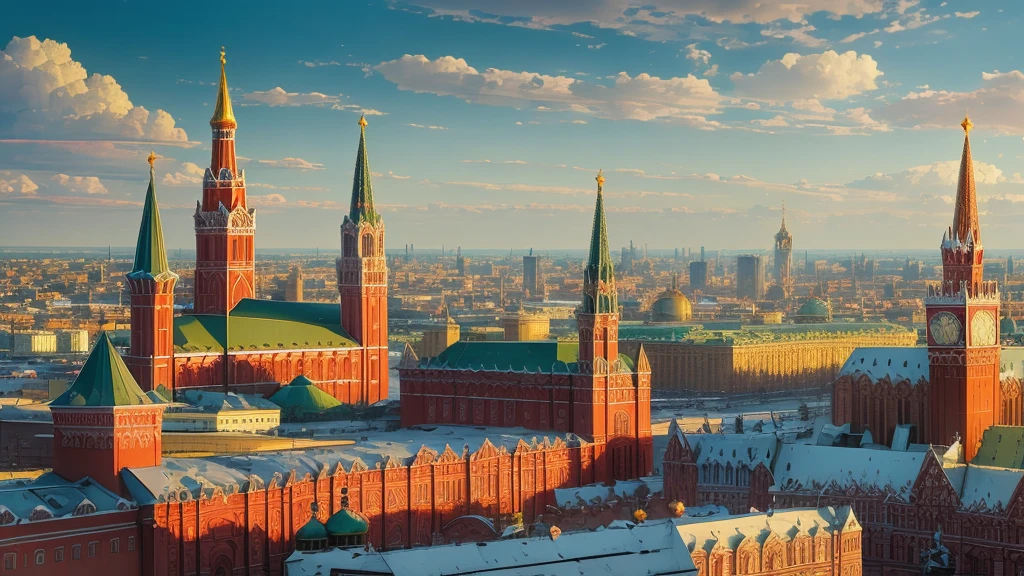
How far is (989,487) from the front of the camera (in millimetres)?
129250

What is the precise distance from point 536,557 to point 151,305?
199 feet

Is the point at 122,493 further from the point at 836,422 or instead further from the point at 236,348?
the point at 836,422

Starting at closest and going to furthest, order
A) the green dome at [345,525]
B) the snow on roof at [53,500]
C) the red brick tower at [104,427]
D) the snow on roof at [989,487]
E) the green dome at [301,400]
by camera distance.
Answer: the snow on roof at [53,500], the green dome at [345,525], the red brick tower at [104,427], the snow on roof at [989,487], the green dome at [301,400]

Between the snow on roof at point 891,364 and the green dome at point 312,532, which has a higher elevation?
the snow on roof at point 891,364

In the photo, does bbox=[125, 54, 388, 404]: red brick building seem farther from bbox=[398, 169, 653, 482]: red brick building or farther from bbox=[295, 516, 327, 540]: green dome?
bbox=[295, 516, 327, 540]: green dome

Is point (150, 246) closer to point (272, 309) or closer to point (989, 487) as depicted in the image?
point (272, 309)

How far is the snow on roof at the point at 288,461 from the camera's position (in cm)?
11225

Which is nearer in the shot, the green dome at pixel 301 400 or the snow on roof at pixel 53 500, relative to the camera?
the snow on roof at pixel 53 500

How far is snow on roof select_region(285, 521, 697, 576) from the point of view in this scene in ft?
334

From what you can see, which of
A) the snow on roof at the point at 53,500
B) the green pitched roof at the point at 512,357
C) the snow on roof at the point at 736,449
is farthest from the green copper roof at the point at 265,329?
the snow on roof at the point at 53,500

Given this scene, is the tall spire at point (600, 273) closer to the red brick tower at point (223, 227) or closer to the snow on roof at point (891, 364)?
the snow on roof at point (891, 364)

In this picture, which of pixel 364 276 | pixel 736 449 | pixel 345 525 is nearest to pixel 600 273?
pixel 736 449

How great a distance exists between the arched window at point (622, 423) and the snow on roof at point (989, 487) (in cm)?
3390

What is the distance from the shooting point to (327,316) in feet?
611
